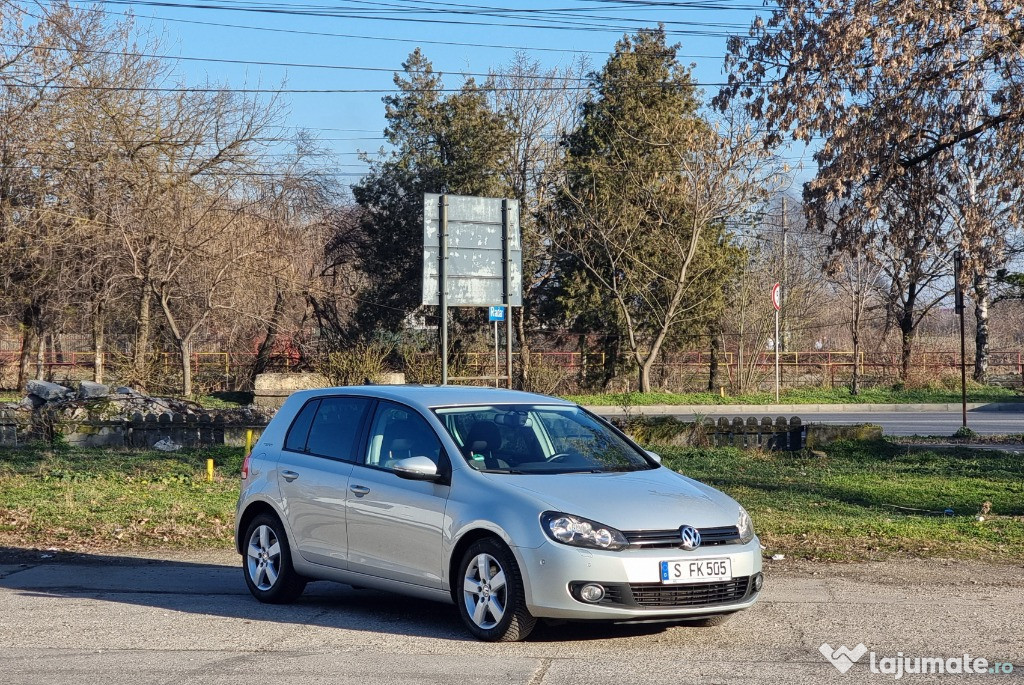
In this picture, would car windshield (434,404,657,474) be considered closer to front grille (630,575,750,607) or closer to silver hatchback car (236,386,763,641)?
silver hatchback car (236,386,763,641)

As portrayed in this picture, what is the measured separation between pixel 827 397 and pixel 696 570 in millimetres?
30270

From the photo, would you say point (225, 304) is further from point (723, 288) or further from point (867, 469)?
point (867, 469)

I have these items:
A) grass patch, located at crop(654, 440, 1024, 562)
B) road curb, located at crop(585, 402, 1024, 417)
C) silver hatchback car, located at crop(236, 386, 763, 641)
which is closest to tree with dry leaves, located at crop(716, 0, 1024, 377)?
grass patch, located at crop(654, 440, 1024, 562)

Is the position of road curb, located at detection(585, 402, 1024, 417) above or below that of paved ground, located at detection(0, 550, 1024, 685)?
above

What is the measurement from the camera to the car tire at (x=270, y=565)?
8.19 metres

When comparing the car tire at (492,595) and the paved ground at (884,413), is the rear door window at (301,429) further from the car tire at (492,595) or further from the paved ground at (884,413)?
the paved ground at (884,413)

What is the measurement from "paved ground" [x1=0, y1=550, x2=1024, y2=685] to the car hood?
2.47 feet

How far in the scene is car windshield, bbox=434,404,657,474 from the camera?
7.33 m

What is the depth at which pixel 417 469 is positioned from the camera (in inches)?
279

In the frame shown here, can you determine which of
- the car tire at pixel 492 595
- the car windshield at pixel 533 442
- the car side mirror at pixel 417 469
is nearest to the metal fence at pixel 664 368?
the car windshield at pixel 533 442

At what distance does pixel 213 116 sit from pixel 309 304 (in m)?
7.99

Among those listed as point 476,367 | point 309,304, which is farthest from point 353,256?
point 476,367

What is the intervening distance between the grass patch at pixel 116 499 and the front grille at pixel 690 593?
18.8 feet

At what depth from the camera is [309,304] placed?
40.8m
